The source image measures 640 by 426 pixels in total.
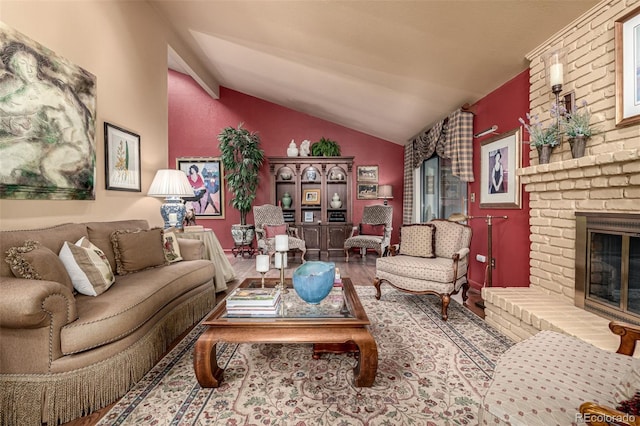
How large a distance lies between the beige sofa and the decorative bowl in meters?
0.95

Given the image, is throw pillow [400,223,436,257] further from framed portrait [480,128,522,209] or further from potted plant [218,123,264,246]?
potted plant [218,123,264,246]

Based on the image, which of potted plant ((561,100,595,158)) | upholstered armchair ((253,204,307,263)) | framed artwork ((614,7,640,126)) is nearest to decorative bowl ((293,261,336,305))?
potted plant ((561,100,595,158))

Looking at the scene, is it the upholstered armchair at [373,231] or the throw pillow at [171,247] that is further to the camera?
the upholstered armchair at [373,231]

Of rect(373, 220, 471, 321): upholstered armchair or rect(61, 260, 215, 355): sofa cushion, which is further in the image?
rect(373, 220, 471, 321): upholstered armchair

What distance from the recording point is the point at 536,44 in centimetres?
237

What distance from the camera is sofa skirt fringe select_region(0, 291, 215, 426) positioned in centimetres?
137

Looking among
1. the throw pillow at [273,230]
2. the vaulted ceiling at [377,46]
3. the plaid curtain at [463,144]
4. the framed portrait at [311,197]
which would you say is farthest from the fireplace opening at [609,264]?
the framed portrait at [311,197]

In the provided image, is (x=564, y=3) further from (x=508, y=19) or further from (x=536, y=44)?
(x=536, y=44)

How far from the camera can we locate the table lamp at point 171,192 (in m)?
3.32

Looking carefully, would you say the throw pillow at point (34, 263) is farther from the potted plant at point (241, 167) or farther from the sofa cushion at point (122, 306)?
the potted plant at point (241, 167)

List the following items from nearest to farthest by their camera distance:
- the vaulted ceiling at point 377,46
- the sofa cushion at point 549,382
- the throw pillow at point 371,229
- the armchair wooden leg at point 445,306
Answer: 1. the sofa cushion at point 549,382
2. the vaulted ceiling at point 377,46
3. the armchair wooden leg at point 445,306
4. the throw pillow at point 371,229

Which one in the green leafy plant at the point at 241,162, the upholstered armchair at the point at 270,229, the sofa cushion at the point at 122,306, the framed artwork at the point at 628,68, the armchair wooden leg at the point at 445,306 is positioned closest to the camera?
the sofa cushion at the point at 122,306

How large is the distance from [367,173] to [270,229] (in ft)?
8.26

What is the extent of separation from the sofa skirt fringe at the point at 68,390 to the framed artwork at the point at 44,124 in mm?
1164
